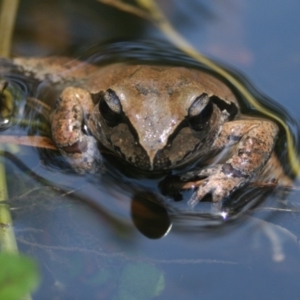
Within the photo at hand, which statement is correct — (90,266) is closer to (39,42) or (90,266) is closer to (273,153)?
(273,153)

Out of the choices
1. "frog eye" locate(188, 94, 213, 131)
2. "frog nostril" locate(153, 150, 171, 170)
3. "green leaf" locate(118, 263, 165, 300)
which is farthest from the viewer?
"frog eye" locate(188, 94, 213, 131)

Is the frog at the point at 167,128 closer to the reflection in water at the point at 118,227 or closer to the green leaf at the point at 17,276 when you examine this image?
the reflection in water at the point at 118,227

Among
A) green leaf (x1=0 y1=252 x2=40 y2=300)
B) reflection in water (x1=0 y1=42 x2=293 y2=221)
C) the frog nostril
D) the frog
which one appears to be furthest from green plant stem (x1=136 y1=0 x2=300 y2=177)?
green leaf (x1=0 y1=252 x2=40 y2=300)

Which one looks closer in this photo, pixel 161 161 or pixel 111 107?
pixel 161 161

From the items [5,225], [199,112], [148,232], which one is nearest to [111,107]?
[199,112]

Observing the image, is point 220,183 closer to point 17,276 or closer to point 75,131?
point 75,131

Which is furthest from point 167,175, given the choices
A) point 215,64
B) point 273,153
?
point 215,64

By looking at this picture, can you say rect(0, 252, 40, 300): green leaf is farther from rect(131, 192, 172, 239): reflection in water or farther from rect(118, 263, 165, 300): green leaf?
rect(131, 192, 172, 239): reflection in water
